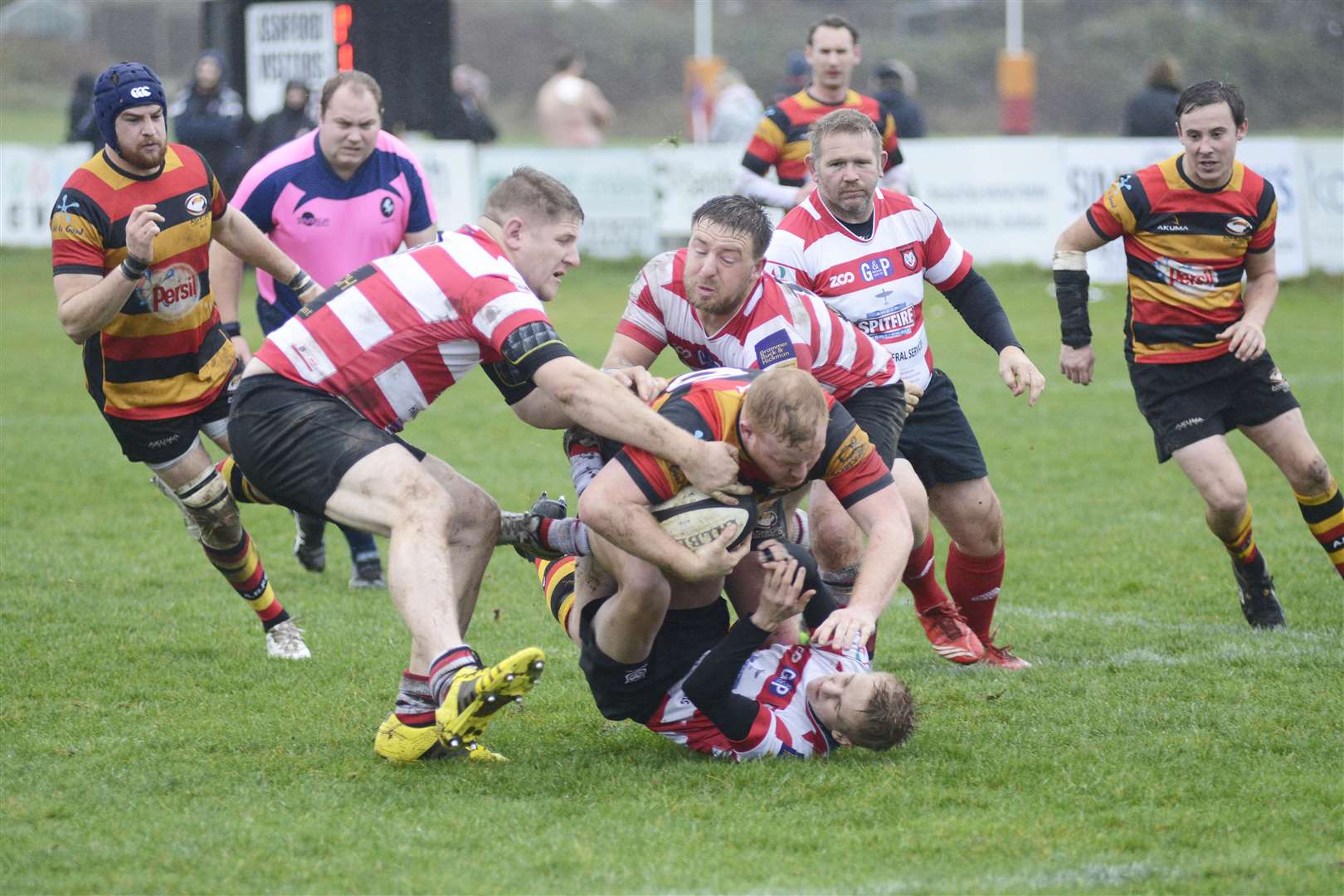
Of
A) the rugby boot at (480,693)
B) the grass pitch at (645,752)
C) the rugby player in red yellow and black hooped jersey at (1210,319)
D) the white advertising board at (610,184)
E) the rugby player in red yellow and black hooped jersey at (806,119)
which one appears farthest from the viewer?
the white advertising board at (610,184)

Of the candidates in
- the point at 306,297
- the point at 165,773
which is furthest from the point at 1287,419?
the point at 165,773

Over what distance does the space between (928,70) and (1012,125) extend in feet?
36.2

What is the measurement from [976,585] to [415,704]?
248cm

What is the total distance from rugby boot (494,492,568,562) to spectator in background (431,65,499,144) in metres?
13.2

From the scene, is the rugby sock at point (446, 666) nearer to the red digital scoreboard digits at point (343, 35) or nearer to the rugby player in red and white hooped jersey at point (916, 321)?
the rugby player in red and white hooped jersey at point (916, 321)

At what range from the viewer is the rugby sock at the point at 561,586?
218 inches

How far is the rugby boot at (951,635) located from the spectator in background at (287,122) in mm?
11020

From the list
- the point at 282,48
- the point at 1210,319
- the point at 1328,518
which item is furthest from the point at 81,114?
the point at 1328,518

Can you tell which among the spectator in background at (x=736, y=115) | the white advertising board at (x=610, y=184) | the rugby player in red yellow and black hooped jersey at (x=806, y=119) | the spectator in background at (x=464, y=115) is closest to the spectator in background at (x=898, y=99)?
the white advertising board at (x=610, y=184)

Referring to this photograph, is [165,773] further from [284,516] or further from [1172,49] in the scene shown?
[1172,49]

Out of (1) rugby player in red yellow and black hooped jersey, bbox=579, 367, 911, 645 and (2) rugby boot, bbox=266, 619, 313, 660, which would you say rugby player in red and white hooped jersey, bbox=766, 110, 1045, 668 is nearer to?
(1) rugby player in red yellow and black hooped jersey, bbox=579, 367, 911, 645

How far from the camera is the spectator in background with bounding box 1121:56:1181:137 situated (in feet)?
54.7

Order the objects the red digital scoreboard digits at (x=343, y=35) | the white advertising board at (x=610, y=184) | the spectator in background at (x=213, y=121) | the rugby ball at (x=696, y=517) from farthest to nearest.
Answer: the white advertising board at (x=610, y=184), the spectator in background at (x=213, y=121), the red digital scoreboard digits at (x=343, y=35), the rugby ball at (x=696, y=517)

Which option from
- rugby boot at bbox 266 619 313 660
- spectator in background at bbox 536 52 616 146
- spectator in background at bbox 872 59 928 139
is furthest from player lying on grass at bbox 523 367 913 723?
spectator in background at bbox 536 52 616 146
